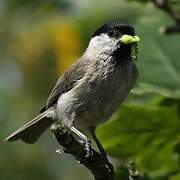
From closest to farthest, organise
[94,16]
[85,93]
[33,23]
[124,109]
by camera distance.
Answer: [124,109], [85,93], [94,16], [33,23]

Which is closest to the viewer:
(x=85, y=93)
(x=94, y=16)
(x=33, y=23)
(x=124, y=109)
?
(x=124, y=109)

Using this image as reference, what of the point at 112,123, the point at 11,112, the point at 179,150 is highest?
the point at 112,123

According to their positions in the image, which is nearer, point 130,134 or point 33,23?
point 130,134

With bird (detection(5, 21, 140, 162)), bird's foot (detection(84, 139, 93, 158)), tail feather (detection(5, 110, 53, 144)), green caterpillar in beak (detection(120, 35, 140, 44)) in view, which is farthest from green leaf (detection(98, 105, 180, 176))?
tail feather (detection(5, 110, 53, 144))

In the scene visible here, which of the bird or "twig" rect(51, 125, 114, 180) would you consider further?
the bird

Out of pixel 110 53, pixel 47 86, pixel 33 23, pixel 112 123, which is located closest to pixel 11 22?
pixel 33 23

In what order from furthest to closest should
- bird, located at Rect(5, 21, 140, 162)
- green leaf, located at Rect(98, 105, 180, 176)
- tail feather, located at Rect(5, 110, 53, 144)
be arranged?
tail feather, located at Rect(5, 110, 53, 144)
bird, located at Rect(5, 21, 140, 162)
green leaf, located at Rect(98, 105, 180, 176)

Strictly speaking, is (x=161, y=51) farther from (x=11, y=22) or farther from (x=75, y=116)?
(x=11, y=22)

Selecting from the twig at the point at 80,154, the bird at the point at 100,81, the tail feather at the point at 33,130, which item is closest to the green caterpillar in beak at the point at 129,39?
the bird at the point at 100,81

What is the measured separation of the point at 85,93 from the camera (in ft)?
13.4

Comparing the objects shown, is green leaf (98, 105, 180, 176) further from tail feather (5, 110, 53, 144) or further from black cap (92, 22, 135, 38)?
tail feather (5, 110, 53, 144)

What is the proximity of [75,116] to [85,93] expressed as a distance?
17 cm

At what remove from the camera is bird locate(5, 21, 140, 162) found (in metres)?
4.03

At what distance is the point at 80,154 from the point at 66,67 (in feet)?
7.99
